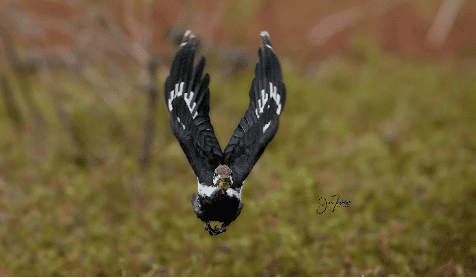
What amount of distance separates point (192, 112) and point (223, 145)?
7.15ft

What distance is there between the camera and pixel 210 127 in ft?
7.06

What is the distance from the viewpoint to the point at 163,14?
575 centimetres

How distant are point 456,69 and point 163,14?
224 inches

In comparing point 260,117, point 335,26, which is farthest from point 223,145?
point 335,26

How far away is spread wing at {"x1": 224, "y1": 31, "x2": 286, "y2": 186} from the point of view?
6.86 feet

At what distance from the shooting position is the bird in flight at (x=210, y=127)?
6.64 feet

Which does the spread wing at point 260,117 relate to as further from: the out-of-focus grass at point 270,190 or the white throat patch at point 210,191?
the out-of-focus grass at point 270,190

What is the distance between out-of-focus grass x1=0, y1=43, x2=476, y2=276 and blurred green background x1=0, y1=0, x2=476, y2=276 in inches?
0.7

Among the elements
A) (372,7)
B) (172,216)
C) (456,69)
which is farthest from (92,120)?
(456,69)

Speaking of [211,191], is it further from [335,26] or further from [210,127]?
[335,26]

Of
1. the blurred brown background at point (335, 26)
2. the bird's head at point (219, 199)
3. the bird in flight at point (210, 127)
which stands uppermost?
the blurred brown background at point (335, 26)

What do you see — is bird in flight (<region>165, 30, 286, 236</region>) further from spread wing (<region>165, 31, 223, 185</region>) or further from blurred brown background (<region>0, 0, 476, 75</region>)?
blurred brown background (<region>0, 0, 476, 75</region>)

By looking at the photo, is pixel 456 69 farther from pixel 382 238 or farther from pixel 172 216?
pixel 172 216

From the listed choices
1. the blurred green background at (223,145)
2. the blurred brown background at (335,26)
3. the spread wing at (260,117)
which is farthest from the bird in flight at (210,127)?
the blurred brown background at (335,26)
